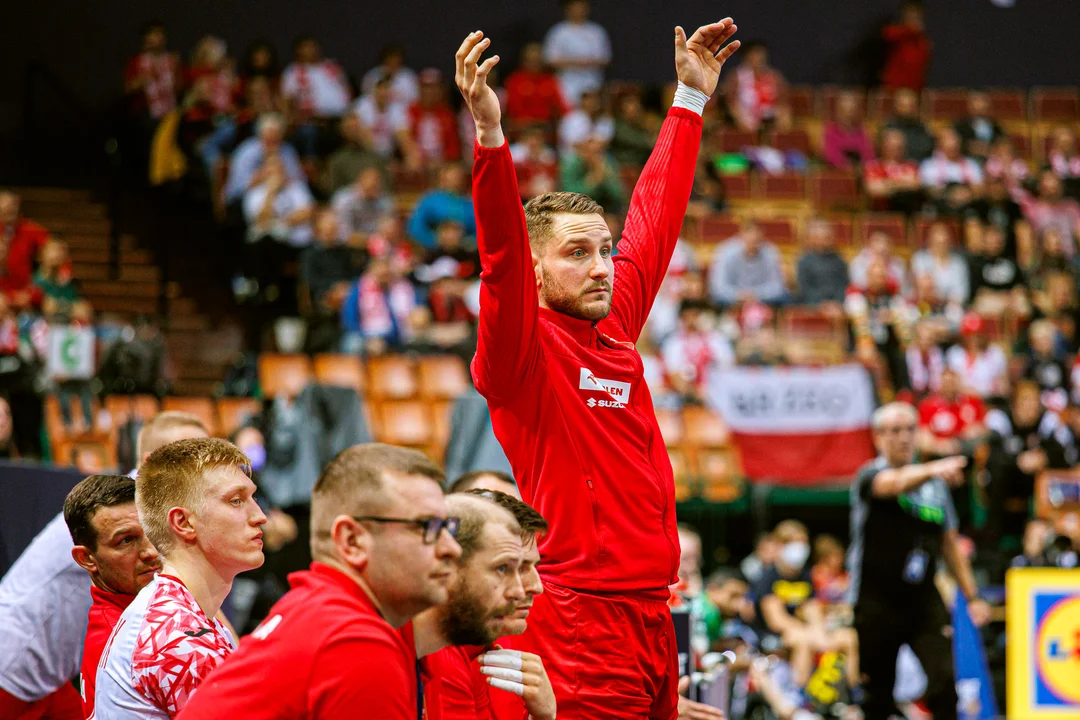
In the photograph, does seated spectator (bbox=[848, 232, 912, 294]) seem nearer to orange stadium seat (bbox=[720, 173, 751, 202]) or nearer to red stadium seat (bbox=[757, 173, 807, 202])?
red stadium seat (bbox=[757, 173, 807, 202])

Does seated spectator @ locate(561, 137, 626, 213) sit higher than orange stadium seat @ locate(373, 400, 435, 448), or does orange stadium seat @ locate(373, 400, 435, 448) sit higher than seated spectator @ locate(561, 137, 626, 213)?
seated spectator @ locate(561, 137, 626, 213)

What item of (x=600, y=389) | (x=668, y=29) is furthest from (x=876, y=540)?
(x=668, y=29)

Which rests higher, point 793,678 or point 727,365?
point 727,365

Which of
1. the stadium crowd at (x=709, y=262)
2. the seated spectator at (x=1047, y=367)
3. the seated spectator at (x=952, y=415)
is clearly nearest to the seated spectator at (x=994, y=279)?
the stadium crowd at (x=709, y=262)

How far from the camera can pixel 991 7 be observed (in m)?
18.6

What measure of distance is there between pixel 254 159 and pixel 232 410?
342cm

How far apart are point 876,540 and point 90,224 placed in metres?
9.84

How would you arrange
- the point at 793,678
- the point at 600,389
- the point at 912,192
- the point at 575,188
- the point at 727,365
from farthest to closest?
the point at 912,192 < the point at 575,188 < the point at 727,365 < the point at 793,678 < the point at 600,389

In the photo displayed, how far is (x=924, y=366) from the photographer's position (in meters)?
12.3

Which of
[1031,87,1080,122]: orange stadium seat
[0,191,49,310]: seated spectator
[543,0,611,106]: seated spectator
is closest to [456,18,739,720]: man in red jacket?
[0,191,49,310]: seated spectator

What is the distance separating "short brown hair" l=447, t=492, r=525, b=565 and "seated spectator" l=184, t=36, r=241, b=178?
37.5 feet

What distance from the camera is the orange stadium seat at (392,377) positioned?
36.5ft

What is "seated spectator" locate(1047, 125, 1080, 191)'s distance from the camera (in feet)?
52.2

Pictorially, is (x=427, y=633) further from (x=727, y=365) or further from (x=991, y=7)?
(x=991, y=7)
